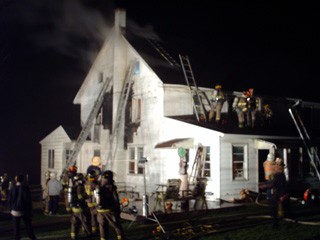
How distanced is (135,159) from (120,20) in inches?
308

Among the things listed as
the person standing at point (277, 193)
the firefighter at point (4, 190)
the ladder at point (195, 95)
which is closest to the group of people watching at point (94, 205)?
the person standing at point (277, 193)

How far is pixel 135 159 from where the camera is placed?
826 inches

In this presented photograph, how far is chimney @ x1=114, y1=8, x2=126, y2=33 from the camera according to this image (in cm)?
2277

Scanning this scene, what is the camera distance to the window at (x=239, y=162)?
55.0ft

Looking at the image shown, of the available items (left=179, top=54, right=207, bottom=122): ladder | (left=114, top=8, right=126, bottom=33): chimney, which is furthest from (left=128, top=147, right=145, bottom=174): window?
(left=114, top=8, right=126, bottom=33): chimney

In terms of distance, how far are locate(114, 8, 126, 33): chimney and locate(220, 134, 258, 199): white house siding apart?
31.9ft

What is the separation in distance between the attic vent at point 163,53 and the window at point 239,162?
20.9 feet

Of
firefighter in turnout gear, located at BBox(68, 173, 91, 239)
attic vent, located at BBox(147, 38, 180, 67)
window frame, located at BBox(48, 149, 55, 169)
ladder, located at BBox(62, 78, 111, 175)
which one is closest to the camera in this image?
firefighter in turnout gear, located at BBox(68, 173, 91, 239)

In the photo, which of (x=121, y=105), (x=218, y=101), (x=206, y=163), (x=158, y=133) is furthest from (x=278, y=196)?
(x=121, y=105)

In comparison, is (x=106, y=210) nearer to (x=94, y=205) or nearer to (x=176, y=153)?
(x=94, y=205)

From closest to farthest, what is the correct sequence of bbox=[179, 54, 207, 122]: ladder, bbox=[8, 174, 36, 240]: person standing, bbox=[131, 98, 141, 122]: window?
bbox=[8, 174, 36, 240]: person standing → bbox=[179, 54, 207, 122]: ladder → bbox=[131, 98, 141, 122]: window

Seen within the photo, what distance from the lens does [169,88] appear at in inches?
769

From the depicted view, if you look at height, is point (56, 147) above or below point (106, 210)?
above

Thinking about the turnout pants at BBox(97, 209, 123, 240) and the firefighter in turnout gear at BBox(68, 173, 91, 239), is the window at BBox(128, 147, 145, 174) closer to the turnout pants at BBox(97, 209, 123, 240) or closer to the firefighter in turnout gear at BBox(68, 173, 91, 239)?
the firefighter in turnout gear at BBox(68, 173, 91, 239)
